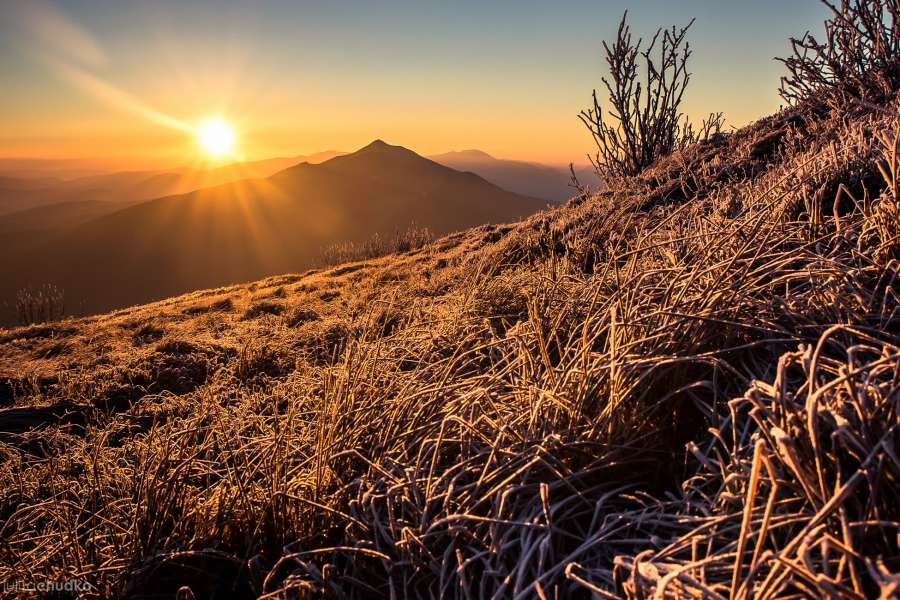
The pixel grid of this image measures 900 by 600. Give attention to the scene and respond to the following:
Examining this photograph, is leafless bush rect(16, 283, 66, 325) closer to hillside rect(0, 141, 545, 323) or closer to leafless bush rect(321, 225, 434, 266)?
leafless bush rect(321, 225, 434, 266)

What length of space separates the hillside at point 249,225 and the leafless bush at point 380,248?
30.4 m

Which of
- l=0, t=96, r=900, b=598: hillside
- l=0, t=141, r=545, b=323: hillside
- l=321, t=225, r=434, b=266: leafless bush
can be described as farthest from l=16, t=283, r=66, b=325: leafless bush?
l=0, t=141, r=545, b=323: hillside

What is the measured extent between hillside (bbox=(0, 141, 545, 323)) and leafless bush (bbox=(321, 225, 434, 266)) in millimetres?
30442

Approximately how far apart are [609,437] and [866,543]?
0.59m

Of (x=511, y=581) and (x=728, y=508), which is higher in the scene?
(x=728, y=508)

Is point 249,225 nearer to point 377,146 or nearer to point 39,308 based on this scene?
point 377,146

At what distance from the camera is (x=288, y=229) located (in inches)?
2452

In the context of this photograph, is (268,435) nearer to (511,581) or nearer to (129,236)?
(511,581)

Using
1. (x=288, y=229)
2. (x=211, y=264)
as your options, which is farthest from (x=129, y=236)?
(x=288, y=229)

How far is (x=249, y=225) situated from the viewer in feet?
207

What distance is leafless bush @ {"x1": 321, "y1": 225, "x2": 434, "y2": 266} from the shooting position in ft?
45.7

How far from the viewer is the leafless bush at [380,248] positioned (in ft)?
45.7

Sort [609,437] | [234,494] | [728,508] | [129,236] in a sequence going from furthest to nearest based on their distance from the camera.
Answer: [129,236], [234,494], [609,437], [728,508]

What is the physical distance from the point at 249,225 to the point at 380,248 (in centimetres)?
5368
